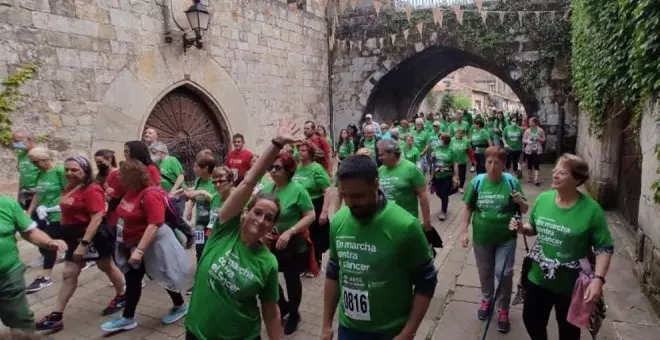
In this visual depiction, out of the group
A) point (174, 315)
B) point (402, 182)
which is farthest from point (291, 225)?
point (174, 315)

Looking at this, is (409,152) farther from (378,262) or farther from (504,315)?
(378,262)

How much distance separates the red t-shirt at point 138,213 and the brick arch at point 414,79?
429 inches

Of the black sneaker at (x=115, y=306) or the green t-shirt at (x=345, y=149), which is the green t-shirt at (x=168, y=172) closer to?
the black sneaker at (x=115, y=306)

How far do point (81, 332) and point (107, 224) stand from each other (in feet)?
3.21

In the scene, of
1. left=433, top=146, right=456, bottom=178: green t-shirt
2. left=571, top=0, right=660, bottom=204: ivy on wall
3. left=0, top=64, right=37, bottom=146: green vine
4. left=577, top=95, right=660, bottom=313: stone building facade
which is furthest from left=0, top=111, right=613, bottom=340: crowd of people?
left=433, top=146, right=456, bottom=178: green t-shirt

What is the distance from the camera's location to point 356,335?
7.37ft

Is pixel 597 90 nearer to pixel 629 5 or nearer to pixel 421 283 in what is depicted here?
pixel 629 5

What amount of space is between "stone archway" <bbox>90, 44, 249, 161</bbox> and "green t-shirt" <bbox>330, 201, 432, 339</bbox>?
634 cm

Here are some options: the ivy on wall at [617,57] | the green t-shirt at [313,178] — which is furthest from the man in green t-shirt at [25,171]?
the ivy on wall at [617,57]

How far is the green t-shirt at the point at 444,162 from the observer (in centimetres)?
761

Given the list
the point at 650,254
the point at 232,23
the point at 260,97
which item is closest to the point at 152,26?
the point at 232,23

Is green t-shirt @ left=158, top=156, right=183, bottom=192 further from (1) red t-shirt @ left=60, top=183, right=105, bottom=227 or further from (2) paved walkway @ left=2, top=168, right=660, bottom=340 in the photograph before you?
(1) red t-shirt @ left=60, top=183, right=105, bottom=227

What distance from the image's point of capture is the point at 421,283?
6.96 ft

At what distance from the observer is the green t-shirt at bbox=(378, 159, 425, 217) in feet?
13.7
